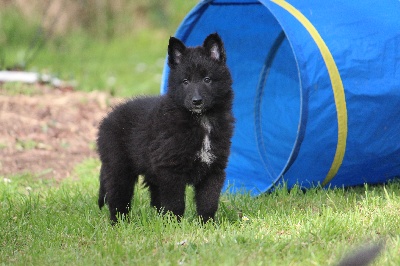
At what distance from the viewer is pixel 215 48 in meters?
5.12

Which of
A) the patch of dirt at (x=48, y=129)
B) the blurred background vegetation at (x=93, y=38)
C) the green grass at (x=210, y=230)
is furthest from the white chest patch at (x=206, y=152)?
the blurred background vegetation at (x=93, y=38)

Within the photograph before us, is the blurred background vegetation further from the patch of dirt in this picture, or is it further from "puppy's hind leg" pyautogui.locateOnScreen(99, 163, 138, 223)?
"puppy's hind leg" pyautogui.locateOnScreen(99, 163, 138, 223)

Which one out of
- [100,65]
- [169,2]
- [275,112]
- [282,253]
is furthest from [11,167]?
[169,2]

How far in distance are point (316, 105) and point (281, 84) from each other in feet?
7.41

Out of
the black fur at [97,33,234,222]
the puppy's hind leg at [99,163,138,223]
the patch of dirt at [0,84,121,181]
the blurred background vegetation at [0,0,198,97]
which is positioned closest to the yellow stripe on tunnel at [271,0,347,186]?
the black fur at [97,33,234,222]

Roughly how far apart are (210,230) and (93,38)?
38.3 feet

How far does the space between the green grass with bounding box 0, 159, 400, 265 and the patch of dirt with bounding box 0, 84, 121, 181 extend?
1.34 meters

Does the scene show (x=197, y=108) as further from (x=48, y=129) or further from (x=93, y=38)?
(x=93, y=38)

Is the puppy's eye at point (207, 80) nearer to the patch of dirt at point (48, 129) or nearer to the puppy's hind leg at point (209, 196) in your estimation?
the puppy's hind leg at point (209, 196)

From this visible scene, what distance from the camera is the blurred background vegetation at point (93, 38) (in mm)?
12664

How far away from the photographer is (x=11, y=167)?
752 cm

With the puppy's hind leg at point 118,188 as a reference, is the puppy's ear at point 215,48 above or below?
above

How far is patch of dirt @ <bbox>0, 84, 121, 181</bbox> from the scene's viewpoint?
7684 mm

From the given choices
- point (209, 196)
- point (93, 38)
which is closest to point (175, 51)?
point (209, 196)
